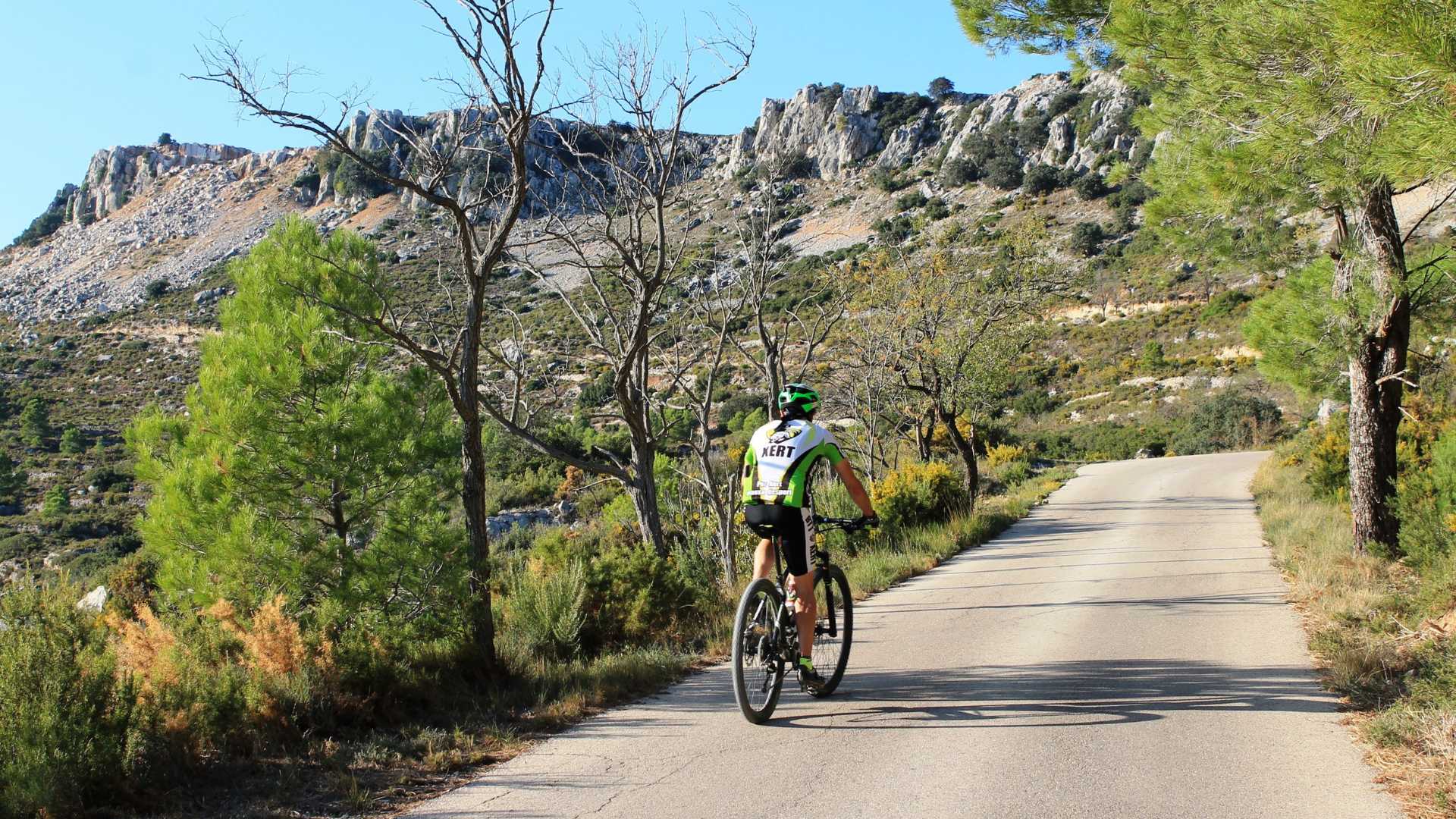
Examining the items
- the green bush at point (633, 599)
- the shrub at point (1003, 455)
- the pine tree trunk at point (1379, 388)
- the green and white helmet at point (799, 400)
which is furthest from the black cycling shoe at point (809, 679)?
the shrub at point (1003, 455)

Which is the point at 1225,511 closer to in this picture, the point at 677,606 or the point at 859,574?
the point at 859,574

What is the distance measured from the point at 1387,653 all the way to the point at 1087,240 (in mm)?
58191

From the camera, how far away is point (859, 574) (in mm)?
10656

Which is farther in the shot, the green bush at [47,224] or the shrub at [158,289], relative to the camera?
the green bush at [47,224]

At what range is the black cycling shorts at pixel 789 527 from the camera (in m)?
5.16

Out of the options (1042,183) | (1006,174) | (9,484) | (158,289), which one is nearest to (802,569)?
(9,484)

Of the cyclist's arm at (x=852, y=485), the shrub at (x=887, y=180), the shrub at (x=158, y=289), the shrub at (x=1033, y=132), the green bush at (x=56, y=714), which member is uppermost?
the shrub at (x=1033, y=132)

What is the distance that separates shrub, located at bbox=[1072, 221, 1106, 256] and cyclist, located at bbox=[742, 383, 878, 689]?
59.5 meters

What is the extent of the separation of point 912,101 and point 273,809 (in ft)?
283

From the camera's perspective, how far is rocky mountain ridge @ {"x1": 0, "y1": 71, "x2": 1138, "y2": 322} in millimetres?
65375

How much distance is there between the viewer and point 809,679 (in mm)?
5395

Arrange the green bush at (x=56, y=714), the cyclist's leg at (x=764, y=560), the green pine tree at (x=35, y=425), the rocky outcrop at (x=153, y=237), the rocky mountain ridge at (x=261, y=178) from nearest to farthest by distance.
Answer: the green bush at (x=56, y=714), the cyclist's leg at (x=764, y=560), the green pine tree at (x=35, y=425), the rocky mountain ridge at (x=261, y=178), the rocky outcrop at (x=153, y=237)

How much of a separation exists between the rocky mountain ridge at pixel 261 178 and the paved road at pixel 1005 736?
157ft

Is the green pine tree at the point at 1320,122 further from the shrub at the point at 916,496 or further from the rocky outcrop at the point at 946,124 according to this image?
the rocky outcrop at the point at 946,124
